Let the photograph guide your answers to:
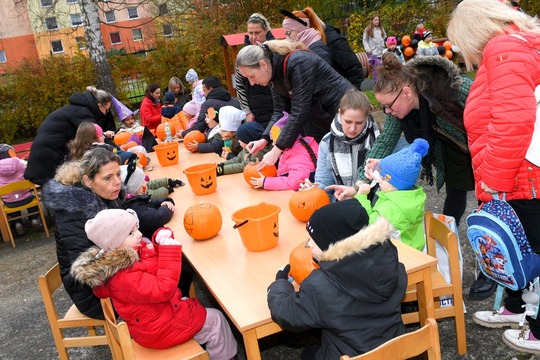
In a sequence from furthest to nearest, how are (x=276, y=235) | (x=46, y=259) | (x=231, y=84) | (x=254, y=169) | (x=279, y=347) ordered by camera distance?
(x=231, y=84)
(x=46, y=259)
(x=254, y=169)
(x=279, y=347)
(x=276, y=235)

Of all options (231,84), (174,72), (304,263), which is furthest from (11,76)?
(304,263)

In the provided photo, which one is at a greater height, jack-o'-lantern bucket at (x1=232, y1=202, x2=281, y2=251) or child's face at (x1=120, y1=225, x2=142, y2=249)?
child's face at (x1=120, y1=225, x2=142, y2=249)

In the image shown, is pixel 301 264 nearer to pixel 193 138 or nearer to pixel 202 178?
pixel 202 178

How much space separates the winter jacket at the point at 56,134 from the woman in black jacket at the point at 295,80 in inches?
98.5

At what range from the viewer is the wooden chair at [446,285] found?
2.61 meters

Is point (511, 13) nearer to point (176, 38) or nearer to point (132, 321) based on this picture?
point (132, 321)

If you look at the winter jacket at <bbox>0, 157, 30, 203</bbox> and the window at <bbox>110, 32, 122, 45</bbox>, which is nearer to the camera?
the winter jacket at <bbox>0, 157, 30, 203</bbox>

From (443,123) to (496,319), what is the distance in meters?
1.28

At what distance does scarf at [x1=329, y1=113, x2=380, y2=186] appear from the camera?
3340 mm

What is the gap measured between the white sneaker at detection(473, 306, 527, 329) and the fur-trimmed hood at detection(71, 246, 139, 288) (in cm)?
222

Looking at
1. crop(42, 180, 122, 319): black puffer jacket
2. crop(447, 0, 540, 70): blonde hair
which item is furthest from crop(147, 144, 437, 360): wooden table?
crop(447, 0, 540, 70): blonde hair

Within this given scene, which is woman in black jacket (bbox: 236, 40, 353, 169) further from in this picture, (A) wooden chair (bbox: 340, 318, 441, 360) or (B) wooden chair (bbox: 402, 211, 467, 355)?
(A) wooden chair (bbox: 340, 318, 441, 360)

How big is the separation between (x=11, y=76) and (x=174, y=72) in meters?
4.41

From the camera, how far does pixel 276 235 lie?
256cm
